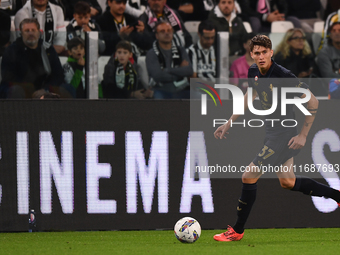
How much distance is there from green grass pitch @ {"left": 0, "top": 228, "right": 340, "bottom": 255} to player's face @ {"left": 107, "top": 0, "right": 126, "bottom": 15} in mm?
3852

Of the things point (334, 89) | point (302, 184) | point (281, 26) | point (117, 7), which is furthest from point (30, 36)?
point (281, 26)

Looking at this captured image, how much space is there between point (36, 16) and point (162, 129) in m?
2.82

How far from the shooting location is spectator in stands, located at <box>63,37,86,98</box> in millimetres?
6727

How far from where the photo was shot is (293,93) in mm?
5590

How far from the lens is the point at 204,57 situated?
7082mm

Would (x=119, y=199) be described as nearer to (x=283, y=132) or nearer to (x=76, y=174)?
(x=76, y=174)

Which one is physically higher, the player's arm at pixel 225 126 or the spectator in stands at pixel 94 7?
the spectator in stands at pixel 94 7

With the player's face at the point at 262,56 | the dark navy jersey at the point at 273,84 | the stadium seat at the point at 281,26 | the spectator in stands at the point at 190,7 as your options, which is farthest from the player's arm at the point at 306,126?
the spectator in stands at the point at 190,7

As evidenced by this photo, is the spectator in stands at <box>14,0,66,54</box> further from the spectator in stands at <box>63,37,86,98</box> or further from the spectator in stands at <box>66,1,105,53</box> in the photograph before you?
the spectator in stands at <box>63,37,86,98</box>

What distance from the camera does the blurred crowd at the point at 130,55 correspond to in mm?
6707

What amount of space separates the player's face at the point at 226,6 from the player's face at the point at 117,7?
1.68m

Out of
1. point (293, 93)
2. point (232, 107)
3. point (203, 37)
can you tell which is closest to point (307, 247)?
point (293, 93)

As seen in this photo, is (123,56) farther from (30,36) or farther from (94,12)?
(94,12)

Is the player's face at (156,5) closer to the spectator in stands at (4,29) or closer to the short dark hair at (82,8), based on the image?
the short dark hair at (82,8)
